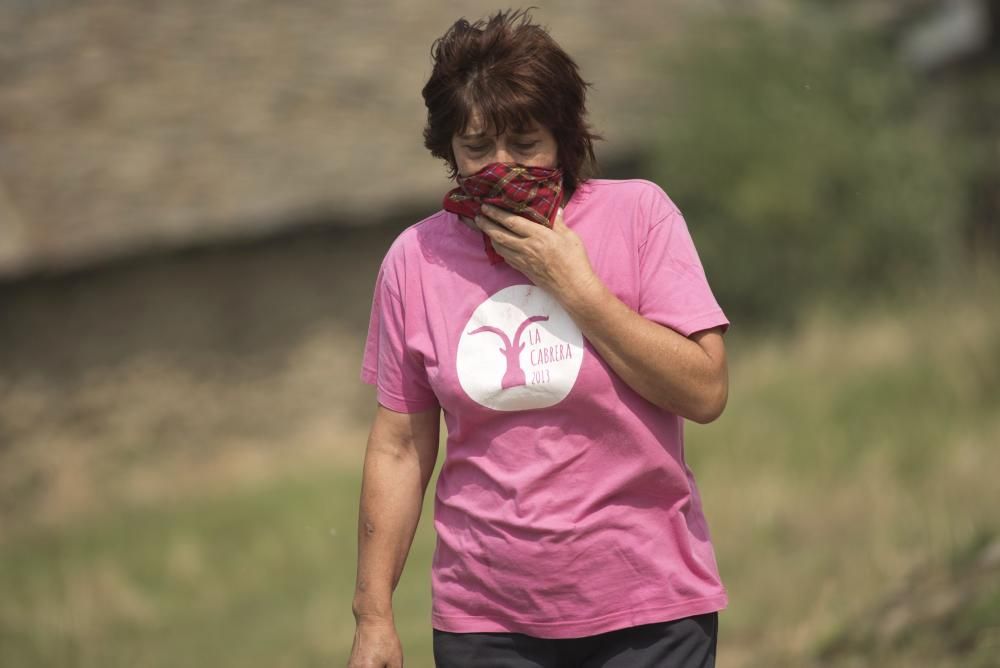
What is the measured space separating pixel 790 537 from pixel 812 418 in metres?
2.20

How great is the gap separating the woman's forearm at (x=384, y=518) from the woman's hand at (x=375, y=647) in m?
0.02

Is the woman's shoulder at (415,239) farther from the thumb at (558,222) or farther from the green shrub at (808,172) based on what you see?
the green shrub at (808,172)

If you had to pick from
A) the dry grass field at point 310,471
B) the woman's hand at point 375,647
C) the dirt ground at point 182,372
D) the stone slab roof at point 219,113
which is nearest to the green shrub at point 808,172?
the dry grass field at point 310,471

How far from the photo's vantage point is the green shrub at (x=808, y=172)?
13977 mm

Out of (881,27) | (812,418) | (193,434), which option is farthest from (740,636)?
(881,27)

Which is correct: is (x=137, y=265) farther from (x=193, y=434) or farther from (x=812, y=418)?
(x=812, y=418)

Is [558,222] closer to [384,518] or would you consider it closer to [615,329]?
[615,329]

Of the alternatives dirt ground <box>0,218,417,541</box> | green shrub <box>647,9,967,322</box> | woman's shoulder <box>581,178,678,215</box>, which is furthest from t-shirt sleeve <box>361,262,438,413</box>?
green shrub <box>647,9,967,322</box>

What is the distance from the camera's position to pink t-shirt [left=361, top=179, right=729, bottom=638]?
7.63 ft

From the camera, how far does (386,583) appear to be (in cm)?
255

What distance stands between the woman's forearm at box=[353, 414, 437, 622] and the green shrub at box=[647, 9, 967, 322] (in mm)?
11772

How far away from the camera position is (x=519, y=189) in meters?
2.28

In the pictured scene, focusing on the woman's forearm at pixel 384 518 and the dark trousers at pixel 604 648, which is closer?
the dark trousers at pixel 604 648

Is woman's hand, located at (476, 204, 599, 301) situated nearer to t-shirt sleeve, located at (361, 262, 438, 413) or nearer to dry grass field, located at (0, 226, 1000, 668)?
t-shirt sleeve, located at (361, 262, 438, 413)
